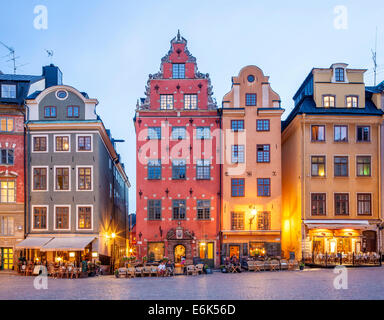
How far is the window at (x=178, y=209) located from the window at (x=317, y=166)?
37.8 feet

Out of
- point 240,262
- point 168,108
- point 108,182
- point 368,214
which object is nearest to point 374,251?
point 368,214

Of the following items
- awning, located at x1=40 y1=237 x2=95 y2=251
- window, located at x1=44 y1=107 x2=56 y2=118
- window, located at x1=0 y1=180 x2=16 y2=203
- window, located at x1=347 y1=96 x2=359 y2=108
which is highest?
window, located at x1=347 y1=96 x2=359 y2=108

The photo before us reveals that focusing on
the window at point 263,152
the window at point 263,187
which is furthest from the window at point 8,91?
the window at point 263,187

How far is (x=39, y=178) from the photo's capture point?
39.7 metres

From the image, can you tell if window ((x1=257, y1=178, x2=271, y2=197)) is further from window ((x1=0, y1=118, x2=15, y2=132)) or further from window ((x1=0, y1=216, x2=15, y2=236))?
window ((x1=0, y1=118, x2=15, y2=132))

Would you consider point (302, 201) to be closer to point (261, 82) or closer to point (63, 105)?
point (261, 82)

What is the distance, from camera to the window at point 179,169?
41.6m

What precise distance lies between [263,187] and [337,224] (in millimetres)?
6818

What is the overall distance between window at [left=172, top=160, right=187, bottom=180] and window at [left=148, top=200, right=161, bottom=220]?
8.83ft

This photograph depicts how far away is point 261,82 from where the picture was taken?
4228 cm

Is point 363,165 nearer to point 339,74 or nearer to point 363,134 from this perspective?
point 363,134

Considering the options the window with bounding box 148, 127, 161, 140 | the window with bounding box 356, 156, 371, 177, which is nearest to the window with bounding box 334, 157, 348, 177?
the window with bounding box 356, 156, 371, 177

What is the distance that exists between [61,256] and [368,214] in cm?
2585

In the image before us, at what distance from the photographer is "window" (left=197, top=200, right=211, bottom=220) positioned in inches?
1630
